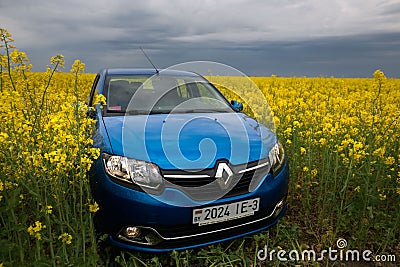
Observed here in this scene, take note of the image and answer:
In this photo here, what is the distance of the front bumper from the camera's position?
7.10 ft

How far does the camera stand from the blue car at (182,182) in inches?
86.2

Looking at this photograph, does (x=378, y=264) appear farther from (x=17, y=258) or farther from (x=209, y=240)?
(x=17, y=258)

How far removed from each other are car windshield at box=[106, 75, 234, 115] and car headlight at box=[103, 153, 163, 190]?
3.10 feet

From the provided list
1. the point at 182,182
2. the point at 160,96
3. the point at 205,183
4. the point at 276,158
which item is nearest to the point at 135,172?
the point at 182,182

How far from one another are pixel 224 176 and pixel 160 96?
153 cm

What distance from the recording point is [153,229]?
7.25ft

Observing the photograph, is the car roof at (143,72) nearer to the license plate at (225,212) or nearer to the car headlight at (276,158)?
the car headlight at (276,158)

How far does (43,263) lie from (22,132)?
3.41 ft

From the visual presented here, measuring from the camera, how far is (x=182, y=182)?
2219mm

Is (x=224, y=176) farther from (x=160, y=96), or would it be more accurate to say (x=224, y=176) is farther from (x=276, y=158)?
(x=160, y=96)

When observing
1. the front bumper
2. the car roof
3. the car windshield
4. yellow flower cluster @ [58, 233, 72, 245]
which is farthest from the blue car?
the car roof

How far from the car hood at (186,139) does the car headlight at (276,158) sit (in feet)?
0.16

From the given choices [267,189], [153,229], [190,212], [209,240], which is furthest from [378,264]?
[153,229]

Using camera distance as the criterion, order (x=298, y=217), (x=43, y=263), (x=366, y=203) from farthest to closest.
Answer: (x=298, y=217), (x=366, y=203), (x=43, y=263)
